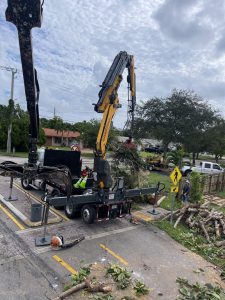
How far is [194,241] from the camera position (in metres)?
10.4

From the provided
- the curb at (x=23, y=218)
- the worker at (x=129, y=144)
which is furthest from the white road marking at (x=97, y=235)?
the worker at (x=129, y=144)

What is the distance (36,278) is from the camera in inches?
279

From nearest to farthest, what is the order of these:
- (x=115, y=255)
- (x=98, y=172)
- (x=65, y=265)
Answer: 1. (x=65, y=265)
2. (x=115, y=255)
3. (x=98, y=172)

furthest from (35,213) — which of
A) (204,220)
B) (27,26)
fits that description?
(204,220)

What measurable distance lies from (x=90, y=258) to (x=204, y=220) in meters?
5.78

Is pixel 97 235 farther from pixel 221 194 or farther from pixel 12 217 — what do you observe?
pixel 221 194

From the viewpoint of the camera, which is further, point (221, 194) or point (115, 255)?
point (221, 194)

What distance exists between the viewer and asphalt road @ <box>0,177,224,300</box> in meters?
6.88

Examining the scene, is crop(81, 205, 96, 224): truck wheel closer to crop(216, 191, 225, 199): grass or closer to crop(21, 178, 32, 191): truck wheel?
crop(21, 178, 32, 191): truck wheel

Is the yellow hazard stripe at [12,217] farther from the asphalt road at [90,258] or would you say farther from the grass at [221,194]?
the grass at [221,194]

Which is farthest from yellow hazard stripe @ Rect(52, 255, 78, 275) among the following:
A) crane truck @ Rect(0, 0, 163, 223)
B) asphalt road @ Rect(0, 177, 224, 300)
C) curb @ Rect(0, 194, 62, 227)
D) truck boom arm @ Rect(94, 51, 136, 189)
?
truck boom arm @ Rect(94, 51, 136, 189)

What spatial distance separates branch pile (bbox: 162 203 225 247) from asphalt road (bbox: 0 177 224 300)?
158 cm

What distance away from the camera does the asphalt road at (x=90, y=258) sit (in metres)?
6.88

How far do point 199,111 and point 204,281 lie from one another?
32445 mm
